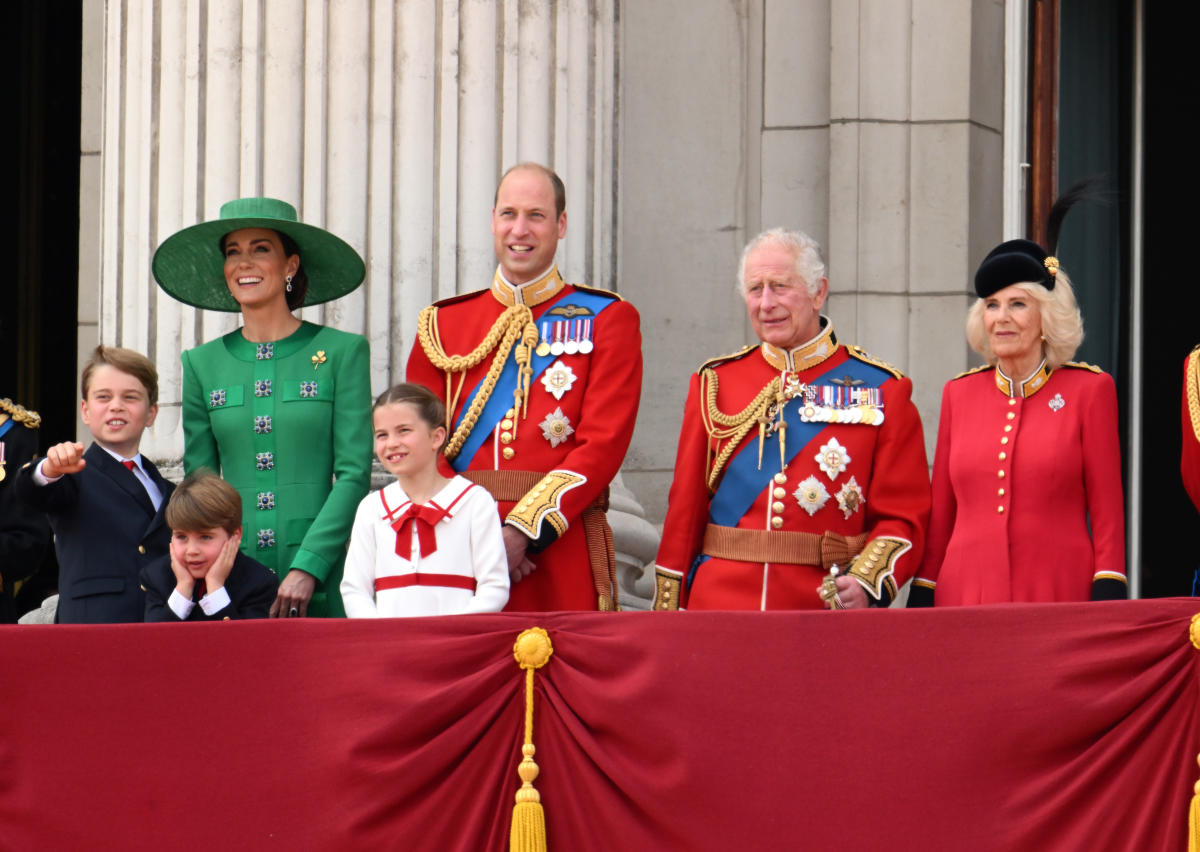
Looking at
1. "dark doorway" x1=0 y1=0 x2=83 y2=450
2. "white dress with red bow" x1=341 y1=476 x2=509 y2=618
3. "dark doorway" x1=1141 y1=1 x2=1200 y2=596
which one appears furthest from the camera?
"dark doorway" x1=0 y1=0 x2=83 y2=450

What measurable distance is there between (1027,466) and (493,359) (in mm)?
1332

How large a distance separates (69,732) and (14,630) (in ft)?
0.80

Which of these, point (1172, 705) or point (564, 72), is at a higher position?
point (564, 72)

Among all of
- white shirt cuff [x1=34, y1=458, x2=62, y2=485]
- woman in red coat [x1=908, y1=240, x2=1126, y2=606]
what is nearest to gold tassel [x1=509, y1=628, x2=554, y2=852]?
woman in red coat [x1=908, y1=240, x2=1126, y2=606]

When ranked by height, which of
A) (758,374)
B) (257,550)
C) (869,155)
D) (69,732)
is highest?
(869,155)

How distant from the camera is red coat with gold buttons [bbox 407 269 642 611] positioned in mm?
5027

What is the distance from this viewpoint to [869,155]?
7.70m

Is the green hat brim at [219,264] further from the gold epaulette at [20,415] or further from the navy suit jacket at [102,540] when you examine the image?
the navy suit jacket at [102,540]

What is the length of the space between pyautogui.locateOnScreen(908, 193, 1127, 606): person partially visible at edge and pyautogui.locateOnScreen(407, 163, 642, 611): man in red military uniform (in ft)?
2.64

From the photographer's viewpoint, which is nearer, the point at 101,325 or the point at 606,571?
the point at 606,571

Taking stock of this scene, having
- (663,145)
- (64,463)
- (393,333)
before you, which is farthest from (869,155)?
(64,463)

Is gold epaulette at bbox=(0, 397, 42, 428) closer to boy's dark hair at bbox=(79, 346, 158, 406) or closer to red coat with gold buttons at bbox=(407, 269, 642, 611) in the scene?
boy's dark hair at bbox=(79, 346, 158, 406)

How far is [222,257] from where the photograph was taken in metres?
5.75

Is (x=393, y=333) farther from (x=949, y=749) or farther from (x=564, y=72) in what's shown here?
(x=949, y=749)
